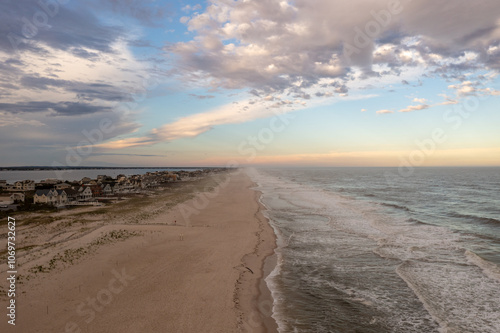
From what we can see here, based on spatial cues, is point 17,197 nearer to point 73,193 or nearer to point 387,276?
point 73,193

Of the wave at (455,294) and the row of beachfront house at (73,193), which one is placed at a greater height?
the row of beachfront house at (73,193)

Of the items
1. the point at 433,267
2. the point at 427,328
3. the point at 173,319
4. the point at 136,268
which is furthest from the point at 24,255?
the point at 433,267

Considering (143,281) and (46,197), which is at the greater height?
(46,197)

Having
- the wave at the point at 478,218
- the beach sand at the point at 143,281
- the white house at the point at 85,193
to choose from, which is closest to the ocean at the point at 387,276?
the wave at the point at 478,218

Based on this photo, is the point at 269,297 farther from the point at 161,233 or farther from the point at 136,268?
the point at 161,233

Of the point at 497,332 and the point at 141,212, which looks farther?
the point at 141,212

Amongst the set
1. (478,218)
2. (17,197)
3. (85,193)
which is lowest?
(478,218)

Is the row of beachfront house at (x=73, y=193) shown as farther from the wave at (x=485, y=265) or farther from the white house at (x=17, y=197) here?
the wave at (x=485, y=265)

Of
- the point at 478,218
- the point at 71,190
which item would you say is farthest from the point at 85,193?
the point at 478,218
